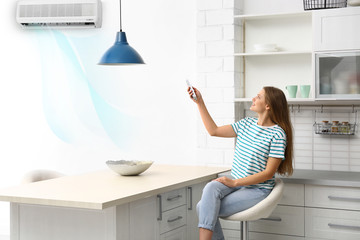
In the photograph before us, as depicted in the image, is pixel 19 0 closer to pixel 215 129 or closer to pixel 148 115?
pixel 148 115

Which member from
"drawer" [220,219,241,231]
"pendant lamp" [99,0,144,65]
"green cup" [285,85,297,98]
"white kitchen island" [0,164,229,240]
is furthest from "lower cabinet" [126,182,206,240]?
"green cup" [285,85,297,98]

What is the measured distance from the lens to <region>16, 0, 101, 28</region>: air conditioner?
16.1 ft

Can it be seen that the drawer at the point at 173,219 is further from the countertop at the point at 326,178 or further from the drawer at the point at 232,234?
the drawer at the point at 232,234

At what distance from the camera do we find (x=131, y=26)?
4852mm

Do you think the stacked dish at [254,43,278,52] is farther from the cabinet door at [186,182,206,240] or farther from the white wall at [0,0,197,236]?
the cabinet door at [186,182,206,240]

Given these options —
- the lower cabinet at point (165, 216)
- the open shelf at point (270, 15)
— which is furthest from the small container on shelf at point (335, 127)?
the lower cabinet at point (165, 216)

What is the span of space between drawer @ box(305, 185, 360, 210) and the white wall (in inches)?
48.9

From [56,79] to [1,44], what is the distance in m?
0.67

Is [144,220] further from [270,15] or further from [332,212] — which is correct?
[270,15]

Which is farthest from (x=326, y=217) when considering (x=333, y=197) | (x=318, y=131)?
(x=318, y=131)

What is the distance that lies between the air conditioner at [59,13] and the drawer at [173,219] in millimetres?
2204

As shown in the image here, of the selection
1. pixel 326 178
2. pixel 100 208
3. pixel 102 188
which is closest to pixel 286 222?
pixel 326 178

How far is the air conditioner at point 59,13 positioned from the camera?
4.91 meters

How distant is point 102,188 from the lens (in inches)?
117
